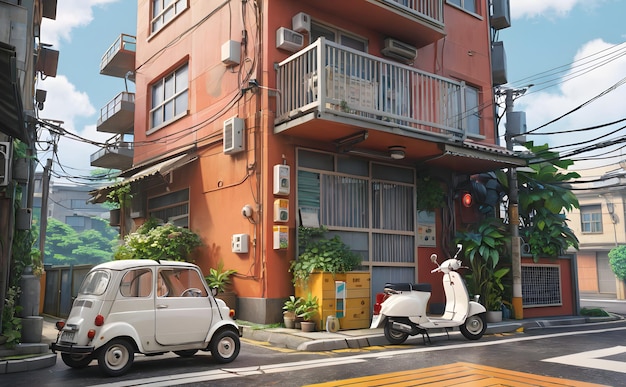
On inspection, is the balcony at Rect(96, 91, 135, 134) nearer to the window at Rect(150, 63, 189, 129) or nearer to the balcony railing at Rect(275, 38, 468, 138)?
the window at Rect(150, 63, 189, 129)

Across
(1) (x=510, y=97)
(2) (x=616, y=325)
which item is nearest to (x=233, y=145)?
(1) (x=510, y=97)

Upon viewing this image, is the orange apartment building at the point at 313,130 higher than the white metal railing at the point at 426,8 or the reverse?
the reverse

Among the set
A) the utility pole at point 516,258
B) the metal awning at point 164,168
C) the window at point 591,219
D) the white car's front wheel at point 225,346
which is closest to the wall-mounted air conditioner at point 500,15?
the utility pole at point 516,258

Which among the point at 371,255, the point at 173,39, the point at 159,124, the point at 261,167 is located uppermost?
the point at 173,39

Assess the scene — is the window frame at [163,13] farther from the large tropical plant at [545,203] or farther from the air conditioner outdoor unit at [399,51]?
the large tropical plant at [545,203]

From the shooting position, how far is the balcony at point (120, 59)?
2098 cm

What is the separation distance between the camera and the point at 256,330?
1144cm

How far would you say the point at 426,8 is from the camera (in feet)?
49.8

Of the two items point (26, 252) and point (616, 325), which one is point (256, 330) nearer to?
point (26, 252)

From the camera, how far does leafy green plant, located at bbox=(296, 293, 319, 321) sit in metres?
11.4

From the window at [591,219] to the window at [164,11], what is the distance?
32126mm

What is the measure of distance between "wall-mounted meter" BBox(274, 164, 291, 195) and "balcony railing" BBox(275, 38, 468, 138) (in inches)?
41.6

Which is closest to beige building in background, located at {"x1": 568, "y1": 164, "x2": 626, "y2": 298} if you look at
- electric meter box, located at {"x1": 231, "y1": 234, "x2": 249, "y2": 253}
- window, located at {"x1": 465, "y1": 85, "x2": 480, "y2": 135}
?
window, located at {"x1": 465, "y1": 85, "x2": 480, "y2": 135}

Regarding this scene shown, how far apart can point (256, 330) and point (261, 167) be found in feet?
12.0
